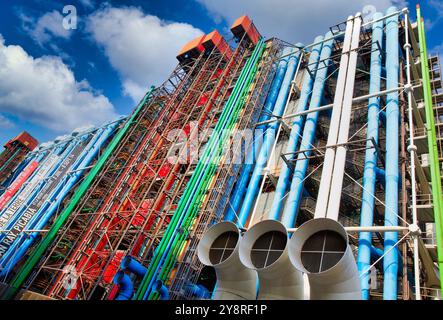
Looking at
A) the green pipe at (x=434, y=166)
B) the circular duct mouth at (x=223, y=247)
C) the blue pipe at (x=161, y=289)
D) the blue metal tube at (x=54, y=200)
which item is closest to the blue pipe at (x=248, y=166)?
the blue pipe at (x=161, y=289)

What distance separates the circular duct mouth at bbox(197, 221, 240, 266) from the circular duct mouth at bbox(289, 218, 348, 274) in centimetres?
244

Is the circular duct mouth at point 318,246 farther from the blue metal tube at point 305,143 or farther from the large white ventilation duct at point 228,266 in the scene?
the blue metal tube at point 305,143

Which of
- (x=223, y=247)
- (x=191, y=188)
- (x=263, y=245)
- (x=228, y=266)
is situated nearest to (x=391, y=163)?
(x=263, y=245)

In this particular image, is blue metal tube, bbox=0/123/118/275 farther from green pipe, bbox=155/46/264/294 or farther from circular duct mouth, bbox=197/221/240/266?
circular duct mouth, bbox=197/221/240/266

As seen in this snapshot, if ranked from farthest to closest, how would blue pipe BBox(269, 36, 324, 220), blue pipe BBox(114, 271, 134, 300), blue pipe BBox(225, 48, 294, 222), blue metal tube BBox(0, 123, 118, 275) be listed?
blue metal tube BBox(0, 123, 118, 275) < blue pipe BBox(225, 48, 294, 222) < blue pipe BBox(269, 36, 324, 220) < blue pipe BBox(114, 271, 134, 300)

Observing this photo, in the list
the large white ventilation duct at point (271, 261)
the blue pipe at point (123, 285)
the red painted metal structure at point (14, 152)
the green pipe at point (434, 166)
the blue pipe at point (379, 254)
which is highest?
the red painted metal structure at point (14, 152)

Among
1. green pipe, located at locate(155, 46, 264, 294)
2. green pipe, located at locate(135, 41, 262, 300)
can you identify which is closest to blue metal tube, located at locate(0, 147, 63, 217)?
green pipe, located at locate(135, 41, 262, 300)

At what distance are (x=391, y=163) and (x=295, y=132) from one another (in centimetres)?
718

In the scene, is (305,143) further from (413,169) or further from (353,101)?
(413,169)

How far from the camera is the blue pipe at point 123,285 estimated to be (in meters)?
16.8

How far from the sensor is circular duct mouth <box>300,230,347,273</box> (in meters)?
10.7

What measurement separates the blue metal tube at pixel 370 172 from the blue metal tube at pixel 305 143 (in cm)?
350

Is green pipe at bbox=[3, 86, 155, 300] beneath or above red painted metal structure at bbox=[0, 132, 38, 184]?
beneath
